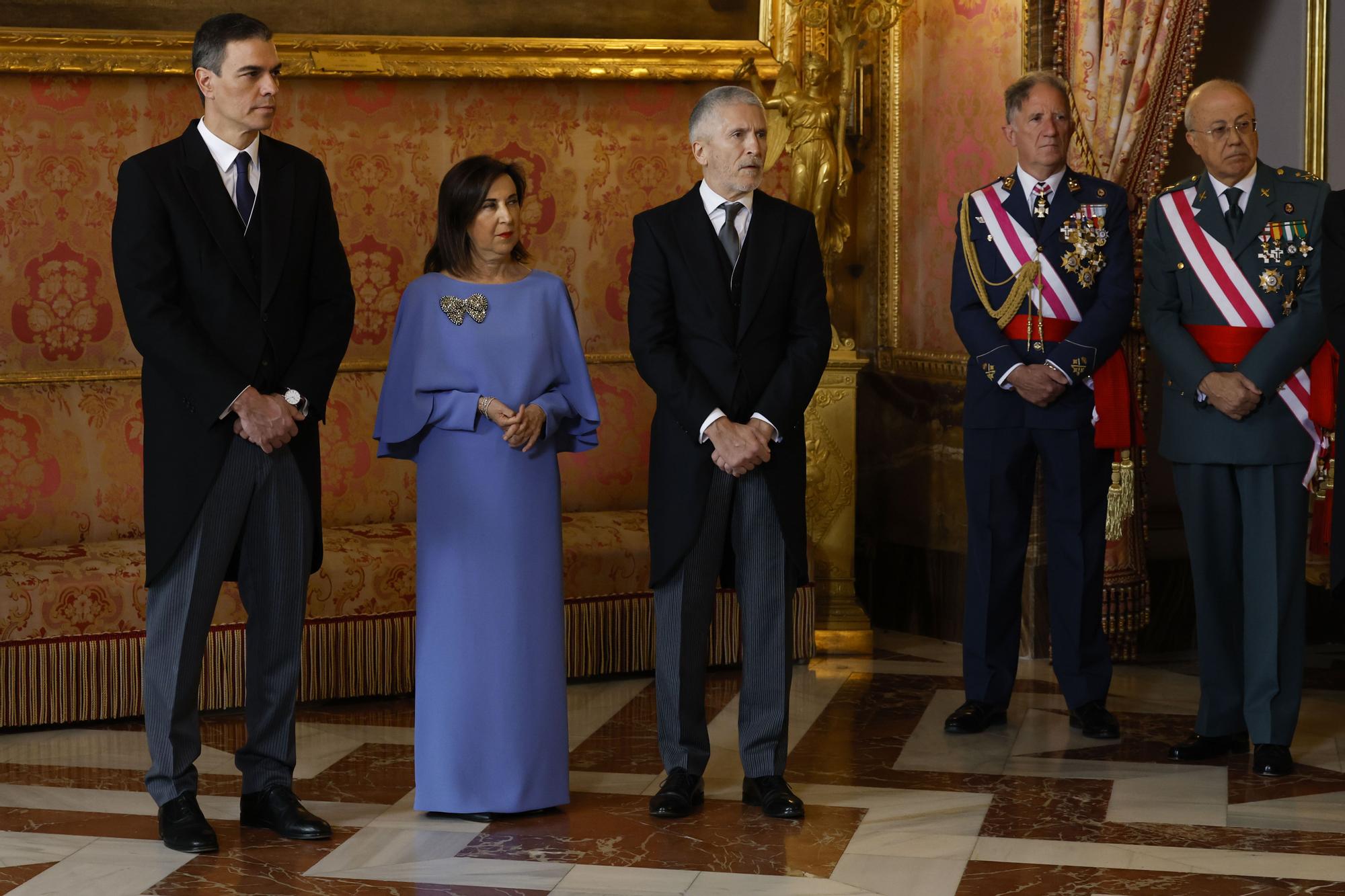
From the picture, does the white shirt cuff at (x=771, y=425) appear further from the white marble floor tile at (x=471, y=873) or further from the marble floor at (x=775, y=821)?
the white marble floor tile at (x=471, y=873)

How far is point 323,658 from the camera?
505 centimetres

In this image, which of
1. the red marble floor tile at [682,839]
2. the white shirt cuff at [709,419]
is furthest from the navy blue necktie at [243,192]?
the red marble floor tile at [682,839]

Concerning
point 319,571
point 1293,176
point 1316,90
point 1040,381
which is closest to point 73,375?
point 319,571

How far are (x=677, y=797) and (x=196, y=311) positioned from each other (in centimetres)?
152

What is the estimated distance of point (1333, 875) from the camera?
3.43m

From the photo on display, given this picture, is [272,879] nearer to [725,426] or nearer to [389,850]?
[389,850]

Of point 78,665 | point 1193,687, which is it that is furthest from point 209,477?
point 1193,687

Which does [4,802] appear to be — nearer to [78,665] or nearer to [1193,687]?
[78,665]

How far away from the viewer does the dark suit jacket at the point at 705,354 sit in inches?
149

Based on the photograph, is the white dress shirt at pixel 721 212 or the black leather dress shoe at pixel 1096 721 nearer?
the white dress shirt at pixel 721 212

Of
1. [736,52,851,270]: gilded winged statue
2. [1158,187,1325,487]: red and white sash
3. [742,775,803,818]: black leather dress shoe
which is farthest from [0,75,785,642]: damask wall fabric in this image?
[1158,187,1325,487]: red and white sash

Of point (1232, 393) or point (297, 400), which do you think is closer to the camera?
point (297, 400)

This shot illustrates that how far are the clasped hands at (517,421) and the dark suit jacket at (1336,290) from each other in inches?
68.9

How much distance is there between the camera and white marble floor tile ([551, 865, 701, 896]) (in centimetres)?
334
